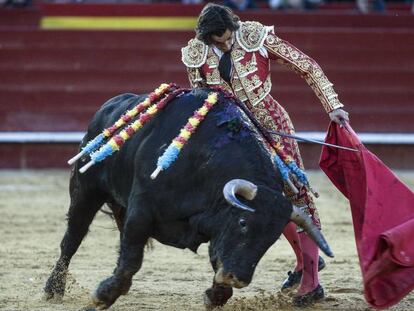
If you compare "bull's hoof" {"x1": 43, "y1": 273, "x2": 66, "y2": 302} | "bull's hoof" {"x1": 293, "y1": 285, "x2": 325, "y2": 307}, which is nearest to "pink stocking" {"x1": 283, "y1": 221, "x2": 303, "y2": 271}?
"bull's hoof" {"x1": 293, "y1": 285, "x2": 325, "y2": 307}

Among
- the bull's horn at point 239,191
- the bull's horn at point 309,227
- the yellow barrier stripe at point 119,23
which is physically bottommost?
the yellow barrier stripe at point 119,23

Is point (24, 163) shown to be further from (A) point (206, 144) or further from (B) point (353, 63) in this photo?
(A) point (206, 144)

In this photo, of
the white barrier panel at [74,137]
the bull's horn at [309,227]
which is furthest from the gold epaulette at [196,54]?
the white barrier panel at [74,137]

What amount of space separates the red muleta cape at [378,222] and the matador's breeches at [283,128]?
159 millimetres

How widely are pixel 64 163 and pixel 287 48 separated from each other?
5.61 metres

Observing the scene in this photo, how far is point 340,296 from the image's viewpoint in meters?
4.66

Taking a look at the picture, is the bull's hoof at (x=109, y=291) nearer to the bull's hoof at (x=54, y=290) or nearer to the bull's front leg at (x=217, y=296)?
the bull's front leg at (x=217, y=296)

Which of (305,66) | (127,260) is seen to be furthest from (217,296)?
(305,66)

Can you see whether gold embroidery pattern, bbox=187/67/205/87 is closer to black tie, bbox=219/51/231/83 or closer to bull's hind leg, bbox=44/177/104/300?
black tie, bbox=219/51/231/83

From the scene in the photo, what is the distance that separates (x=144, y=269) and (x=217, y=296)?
133 cm

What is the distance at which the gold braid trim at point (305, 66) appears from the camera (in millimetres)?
4340

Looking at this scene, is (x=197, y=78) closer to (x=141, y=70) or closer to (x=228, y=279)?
(x=228, y=279)

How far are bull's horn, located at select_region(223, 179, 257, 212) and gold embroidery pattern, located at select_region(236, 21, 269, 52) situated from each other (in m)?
0.78

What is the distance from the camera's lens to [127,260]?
13.3 feet
